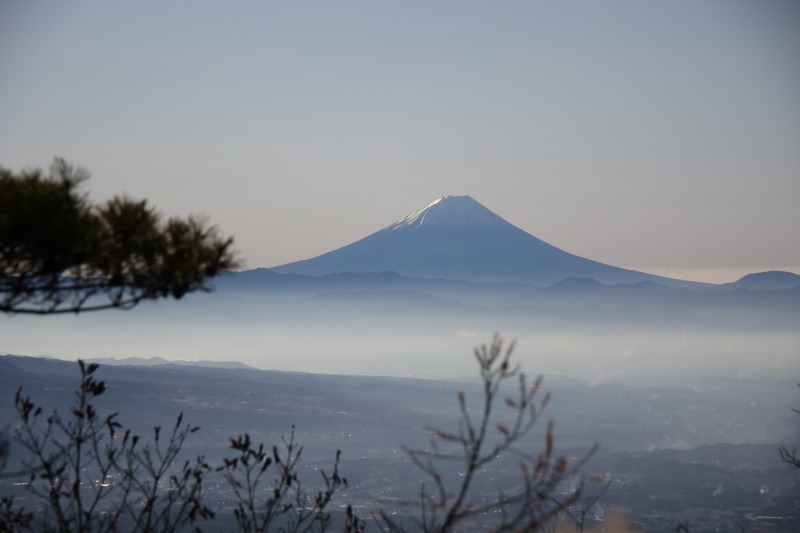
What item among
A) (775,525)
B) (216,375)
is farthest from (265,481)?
(216,375)

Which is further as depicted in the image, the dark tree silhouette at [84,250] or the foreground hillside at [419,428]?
the foreground hillside at [419,428]

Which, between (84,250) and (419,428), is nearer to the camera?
(84,250)

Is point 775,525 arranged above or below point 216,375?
below

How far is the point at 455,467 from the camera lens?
347ft

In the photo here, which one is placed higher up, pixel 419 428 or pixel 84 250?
pixel 84 250

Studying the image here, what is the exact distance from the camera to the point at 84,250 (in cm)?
396

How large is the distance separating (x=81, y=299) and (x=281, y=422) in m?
132

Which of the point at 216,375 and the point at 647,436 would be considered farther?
the point at 216,375

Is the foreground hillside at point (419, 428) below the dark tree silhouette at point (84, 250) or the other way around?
below

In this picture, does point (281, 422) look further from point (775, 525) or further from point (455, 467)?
point (775, 525)

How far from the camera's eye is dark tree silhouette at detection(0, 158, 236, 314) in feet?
12.1

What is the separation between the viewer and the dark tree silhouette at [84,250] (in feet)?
12.1

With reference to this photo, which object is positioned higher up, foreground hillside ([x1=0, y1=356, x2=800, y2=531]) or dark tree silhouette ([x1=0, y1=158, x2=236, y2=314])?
dark tree silhouette ([x1=0, y1=158, x2=236, y2=314])

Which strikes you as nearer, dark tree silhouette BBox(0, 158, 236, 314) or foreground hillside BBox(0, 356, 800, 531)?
dark tree silhouette BBox(0, 158, 236, 314)
